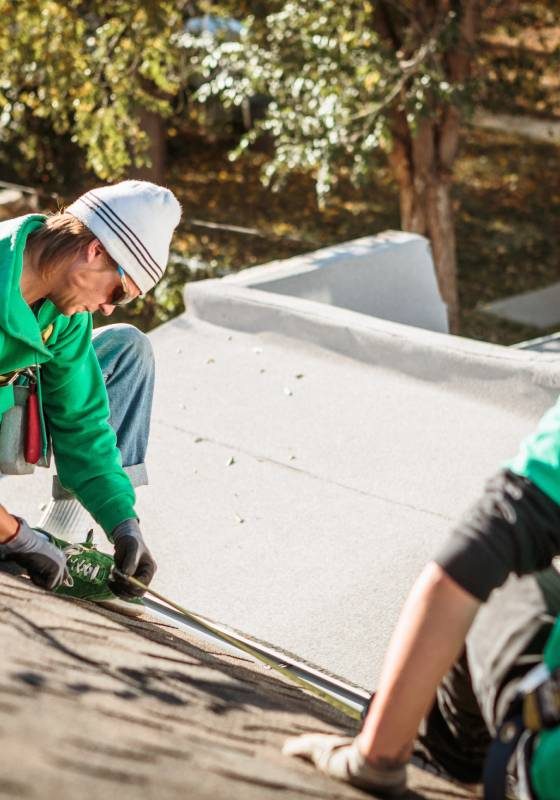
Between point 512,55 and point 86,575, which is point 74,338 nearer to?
point 86,575

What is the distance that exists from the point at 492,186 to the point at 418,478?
36.7 ft

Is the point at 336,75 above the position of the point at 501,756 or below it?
above

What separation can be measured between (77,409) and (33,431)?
0.15 m

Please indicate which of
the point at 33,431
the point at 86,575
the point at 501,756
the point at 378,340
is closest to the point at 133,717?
the point at 501,756

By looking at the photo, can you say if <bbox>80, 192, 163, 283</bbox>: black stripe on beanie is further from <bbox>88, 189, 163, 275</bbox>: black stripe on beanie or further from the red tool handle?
the red tool handle

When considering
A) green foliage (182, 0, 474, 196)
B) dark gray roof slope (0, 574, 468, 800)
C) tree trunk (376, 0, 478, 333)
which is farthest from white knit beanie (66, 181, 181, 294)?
tree trunk (376, 0, 478, 333)

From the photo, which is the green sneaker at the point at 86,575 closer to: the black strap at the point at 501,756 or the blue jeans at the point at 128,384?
the blue jeans at the point at 128,384

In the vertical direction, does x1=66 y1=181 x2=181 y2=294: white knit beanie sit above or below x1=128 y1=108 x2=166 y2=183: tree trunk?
above

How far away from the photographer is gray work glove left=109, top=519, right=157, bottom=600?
10.6 feet

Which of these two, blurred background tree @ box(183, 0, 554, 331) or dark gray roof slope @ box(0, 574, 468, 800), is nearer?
dark gray roof slope @ box(0, 574, 468, 800)

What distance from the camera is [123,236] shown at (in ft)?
9.95

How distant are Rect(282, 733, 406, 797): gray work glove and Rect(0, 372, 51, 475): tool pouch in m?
1.52

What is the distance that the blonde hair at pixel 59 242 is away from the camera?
3.06 metres

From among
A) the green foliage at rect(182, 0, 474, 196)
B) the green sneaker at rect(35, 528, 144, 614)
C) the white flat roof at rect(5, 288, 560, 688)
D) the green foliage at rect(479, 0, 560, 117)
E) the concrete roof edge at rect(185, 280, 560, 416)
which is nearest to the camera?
the green sneaker at rect(35, 528, 144, 614)
